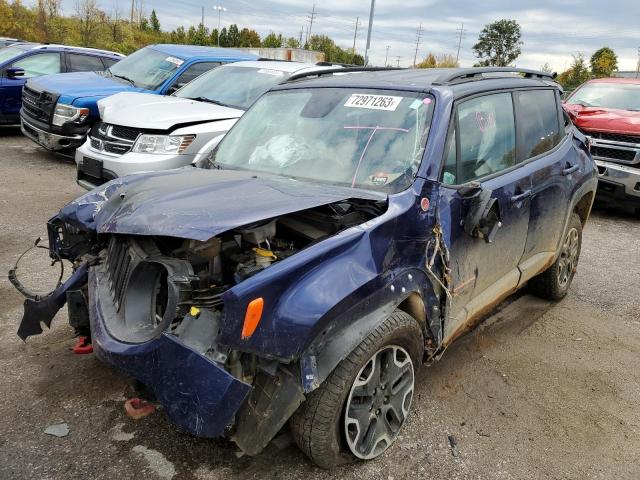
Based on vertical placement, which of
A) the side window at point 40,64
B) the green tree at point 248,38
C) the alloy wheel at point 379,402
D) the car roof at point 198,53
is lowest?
the alloy wheel at point 379,402

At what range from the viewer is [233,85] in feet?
23.1

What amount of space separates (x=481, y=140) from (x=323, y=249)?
156 cm

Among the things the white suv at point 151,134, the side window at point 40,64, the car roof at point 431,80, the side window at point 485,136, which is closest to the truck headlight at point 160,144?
the white suv at point 151,134

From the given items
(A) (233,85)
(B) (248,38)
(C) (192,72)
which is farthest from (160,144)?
(B) (248,38)

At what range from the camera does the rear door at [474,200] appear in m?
2.92

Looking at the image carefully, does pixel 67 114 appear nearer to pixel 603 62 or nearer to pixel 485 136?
pixel 485 136

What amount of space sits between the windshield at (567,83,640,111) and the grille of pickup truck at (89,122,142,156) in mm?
7322

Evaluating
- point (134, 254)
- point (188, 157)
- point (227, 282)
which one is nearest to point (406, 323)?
point (227, 282)

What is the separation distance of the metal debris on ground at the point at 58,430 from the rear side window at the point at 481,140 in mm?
2383

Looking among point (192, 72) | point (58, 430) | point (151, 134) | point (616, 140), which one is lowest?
point (58, 430)

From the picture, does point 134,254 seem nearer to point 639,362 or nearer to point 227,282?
point 227,282

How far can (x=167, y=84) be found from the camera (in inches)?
302

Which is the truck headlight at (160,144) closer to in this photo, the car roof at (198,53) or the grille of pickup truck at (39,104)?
the car roof at (198,53)

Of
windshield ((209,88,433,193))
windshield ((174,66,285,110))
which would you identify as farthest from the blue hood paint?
windshield ((209,88,433,193))
